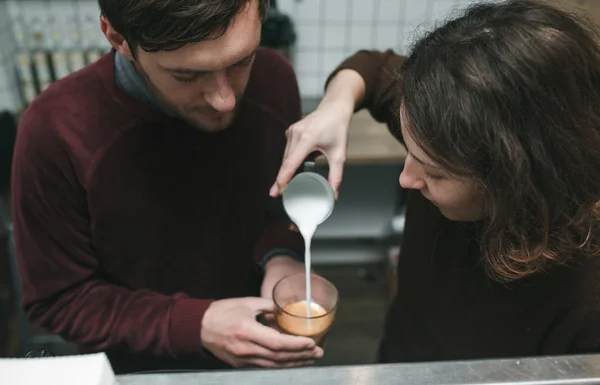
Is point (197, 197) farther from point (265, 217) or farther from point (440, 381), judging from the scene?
point (440, 381)

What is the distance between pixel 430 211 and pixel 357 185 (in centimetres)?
179

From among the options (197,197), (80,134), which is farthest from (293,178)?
(80,134)

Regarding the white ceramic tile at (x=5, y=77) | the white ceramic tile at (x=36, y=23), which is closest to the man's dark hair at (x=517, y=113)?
the white ceramic tile at (x=36, y=23)

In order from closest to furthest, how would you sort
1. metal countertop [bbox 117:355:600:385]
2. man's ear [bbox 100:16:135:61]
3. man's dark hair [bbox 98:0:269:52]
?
metal countertop [bbox 117:355:600:385] < man's dark hair [bbox 98:0:269:52] < man's ear [bbox 100:16:135:61]

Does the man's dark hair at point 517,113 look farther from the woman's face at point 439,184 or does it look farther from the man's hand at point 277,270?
the man's hand at point 277,270

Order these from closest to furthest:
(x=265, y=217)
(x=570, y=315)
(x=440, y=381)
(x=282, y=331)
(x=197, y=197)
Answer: (x=440, y=381) < (x=570, y=315) < (x=282, y=331) < (x=197, y=197) < (x=265, y=217)

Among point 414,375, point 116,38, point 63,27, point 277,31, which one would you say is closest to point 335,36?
point 277,31

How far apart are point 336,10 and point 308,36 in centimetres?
19

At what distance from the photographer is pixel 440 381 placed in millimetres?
479

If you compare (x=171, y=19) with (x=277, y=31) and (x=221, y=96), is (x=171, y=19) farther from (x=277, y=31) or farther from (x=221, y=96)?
(x=277, y=31)

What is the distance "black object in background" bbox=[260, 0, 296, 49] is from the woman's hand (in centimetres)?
133

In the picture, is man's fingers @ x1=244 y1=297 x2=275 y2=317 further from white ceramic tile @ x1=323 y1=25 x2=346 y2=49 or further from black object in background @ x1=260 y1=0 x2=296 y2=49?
white ceramic tile @ x1=323 y1=25 x2=346 y2=49

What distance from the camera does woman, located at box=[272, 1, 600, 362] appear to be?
0.62m

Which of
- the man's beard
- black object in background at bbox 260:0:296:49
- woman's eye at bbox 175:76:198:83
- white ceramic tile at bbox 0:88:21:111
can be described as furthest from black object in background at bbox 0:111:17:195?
woman's eye at bbox 175:76:198:83
